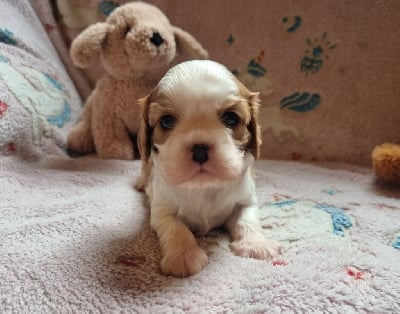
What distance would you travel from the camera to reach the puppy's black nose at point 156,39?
208 centimetres

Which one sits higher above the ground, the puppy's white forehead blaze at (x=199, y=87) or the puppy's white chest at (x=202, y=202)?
the puppy's white forehead blaze at (x=199, y=87)

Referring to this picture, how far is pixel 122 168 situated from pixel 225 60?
39.7 inches

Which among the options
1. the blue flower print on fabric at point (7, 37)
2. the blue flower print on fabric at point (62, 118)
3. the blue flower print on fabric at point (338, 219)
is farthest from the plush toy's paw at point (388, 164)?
the blue flower print on fabric at point (7, 37)

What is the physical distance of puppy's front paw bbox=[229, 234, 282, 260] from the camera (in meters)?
1.22

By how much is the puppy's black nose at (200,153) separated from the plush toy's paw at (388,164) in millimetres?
1145

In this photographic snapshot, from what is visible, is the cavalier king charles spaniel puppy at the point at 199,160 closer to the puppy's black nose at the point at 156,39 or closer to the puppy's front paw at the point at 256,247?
the puppy's front paw at the point at 256,247

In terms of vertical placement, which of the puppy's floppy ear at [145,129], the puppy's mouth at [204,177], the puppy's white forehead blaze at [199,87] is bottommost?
the puppy's mouth at [204,177]

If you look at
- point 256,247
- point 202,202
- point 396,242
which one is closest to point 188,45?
point 202,202

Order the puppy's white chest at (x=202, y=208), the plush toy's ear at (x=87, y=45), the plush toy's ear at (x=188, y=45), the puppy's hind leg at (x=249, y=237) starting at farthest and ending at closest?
the plush toy's ear at (x=188, y=45) < the plush toy's ear at (x=87, y=45) < the puppy's white chest at (x=202, y=208) < the puppy's hind leg at (x=249, y=237)

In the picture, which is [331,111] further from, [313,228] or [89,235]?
[89,235]

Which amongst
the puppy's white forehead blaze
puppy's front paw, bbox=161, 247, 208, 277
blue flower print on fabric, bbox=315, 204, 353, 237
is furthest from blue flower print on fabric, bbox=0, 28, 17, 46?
blue flower print on fabric, bbox=315, 204, 353, 237

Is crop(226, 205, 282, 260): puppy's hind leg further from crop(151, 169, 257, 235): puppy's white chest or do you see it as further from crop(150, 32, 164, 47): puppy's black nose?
crop(150, 32, 164, 47): puppy's black nose

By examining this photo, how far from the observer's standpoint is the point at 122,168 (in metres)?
2.15

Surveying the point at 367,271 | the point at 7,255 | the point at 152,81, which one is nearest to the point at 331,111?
the point at 152,81
